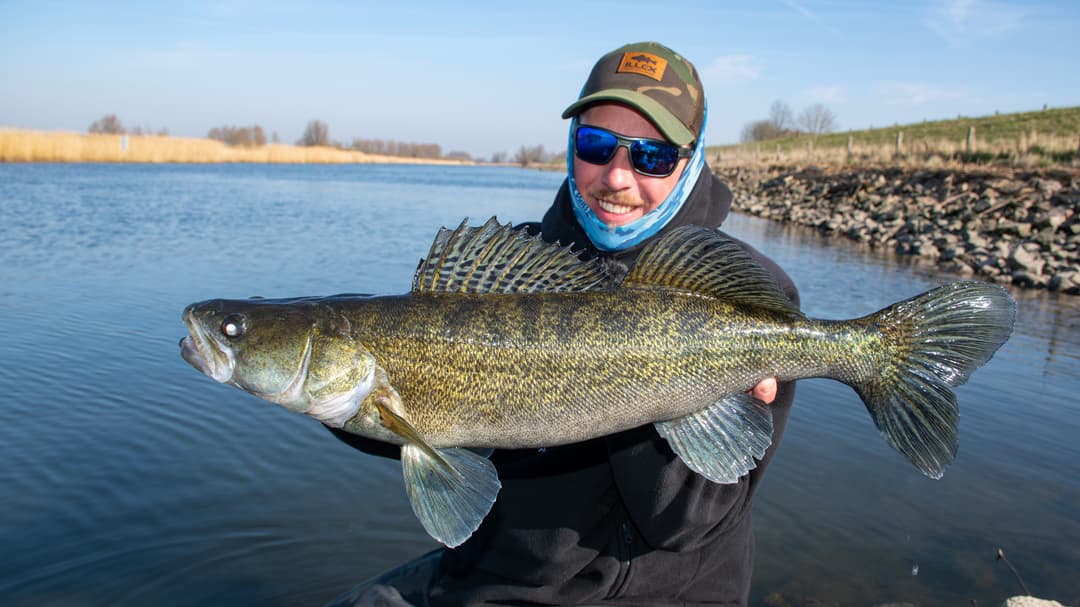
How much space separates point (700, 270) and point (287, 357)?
1.56m

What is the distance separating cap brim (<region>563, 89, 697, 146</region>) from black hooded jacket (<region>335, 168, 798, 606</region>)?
62cm

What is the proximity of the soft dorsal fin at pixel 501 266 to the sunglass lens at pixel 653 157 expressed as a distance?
0.77 m

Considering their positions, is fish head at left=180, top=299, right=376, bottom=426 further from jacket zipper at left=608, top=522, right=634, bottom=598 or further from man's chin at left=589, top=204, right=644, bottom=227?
man's chin at left=589, top=204, right=644, bottom=227

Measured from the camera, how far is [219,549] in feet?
16.3

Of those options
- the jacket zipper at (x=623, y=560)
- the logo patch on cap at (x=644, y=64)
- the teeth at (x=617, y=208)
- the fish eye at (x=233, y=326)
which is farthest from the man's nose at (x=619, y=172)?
the fish eye at (x=233, y=326)

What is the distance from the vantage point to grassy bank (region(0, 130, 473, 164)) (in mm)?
41562

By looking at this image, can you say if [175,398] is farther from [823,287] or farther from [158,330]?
[823,287]

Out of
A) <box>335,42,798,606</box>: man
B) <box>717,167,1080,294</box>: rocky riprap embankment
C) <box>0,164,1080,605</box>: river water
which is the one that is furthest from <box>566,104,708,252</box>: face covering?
<box>717,167,1080,294</box>: rocky riprap embankment

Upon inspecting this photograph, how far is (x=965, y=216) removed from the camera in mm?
20766

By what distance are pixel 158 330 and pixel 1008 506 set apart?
9.24 meters

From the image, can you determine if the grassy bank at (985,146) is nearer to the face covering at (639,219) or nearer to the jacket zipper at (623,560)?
the face covering at (639,219)

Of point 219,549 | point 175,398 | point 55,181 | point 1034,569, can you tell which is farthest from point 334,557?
point 55,181

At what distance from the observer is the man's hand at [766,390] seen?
2754 millimetres

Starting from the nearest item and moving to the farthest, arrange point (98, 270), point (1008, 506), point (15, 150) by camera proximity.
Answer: point (1008, 506) < point (98, 270) < point (15, 150)
